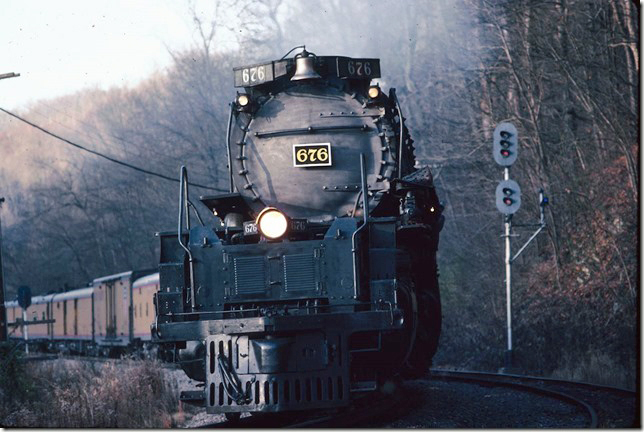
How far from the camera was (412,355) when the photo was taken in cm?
928

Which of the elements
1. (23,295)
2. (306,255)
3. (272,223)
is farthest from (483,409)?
(23,295)

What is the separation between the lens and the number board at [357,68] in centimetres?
888

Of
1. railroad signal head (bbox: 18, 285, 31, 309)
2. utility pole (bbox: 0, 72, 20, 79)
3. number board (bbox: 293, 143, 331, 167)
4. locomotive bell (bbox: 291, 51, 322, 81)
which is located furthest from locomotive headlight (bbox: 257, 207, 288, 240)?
railroad signal head (bbox: 18, 285, 31, 309)

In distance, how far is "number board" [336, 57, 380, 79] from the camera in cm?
888

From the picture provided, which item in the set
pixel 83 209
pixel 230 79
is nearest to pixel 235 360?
pixel 230 79

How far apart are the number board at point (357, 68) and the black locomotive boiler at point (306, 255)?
14 mm

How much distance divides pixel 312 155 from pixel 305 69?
87 cm

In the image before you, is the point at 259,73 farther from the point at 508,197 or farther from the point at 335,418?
the point at 508,197

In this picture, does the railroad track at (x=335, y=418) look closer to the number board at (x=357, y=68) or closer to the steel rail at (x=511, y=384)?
the steel rail at (x=511, y=384)

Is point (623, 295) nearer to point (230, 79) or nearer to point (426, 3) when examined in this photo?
point (426, 3)

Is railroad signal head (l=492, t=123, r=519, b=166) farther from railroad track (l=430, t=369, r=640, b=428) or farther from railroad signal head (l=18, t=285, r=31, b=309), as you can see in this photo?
railroad signal head (l=18, t=285, r=31, b=309)

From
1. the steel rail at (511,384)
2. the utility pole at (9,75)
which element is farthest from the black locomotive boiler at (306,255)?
the utility pole at (9,75)

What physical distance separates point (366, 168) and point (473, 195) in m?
12.5

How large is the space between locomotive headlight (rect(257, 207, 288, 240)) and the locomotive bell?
176 centimetres
